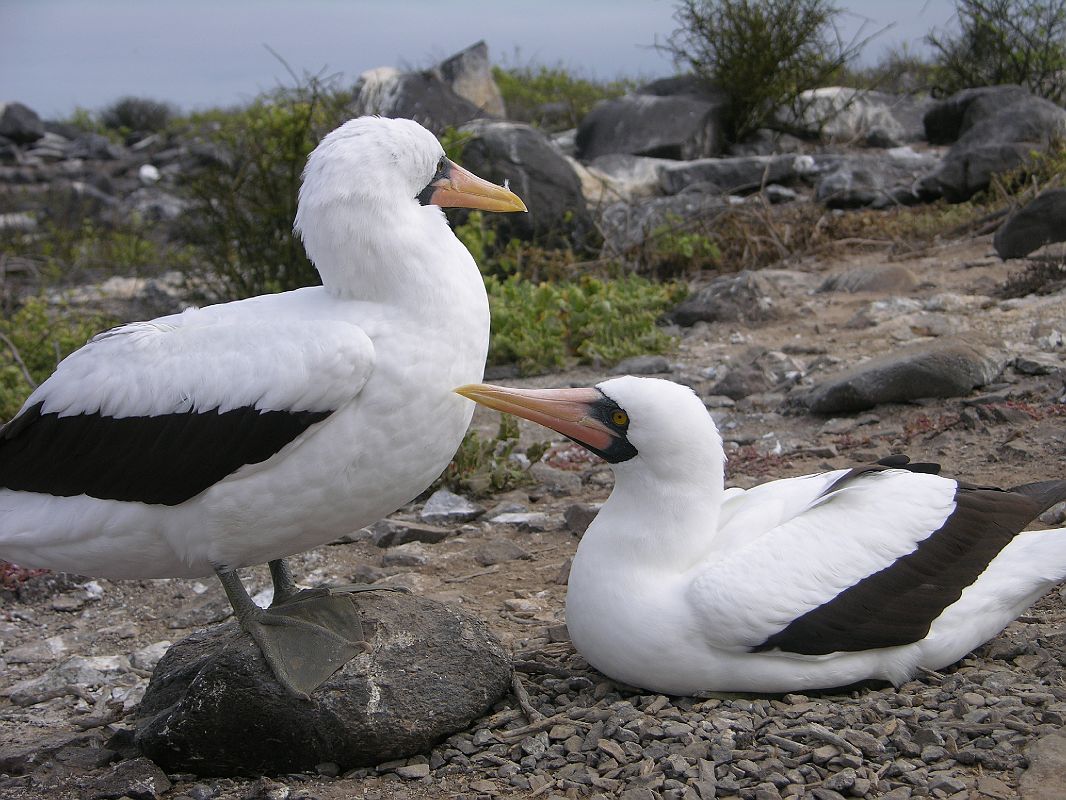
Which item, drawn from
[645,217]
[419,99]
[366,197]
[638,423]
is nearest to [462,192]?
[366,197]

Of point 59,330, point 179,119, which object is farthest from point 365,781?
point 179,119

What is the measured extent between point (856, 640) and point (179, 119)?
2845 centimetres

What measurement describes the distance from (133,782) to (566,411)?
5.43 feet

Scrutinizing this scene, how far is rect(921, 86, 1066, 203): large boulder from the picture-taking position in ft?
35.0

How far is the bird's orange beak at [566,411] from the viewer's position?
3.50 meters

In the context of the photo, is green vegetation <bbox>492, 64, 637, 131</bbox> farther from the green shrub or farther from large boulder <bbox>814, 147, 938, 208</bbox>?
the green shrub

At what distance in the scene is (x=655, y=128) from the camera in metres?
14.6

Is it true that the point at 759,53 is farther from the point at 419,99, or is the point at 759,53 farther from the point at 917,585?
the point at 917,585

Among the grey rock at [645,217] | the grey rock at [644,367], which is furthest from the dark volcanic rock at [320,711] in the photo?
the grey rock at [645,217]

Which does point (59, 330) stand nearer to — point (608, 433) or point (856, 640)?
point (608, 433)

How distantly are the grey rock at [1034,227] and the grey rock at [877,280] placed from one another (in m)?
0.68

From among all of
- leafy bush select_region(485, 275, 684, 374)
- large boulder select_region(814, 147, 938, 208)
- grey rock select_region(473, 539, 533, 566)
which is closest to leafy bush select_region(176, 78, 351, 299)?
leafy bush select_region(485, 275, 684, 374)

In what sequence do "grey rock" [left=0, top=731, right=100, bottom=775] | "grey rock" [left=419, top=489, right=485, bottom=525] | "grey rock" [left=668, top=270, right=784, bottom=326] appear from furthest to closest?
"grey rock" [left=668, top=270, right=784, bottom=326] < "grey rock" [left=419, top=489, right=485, bottom=525] < "grey rock" [left=0, top=731, right=100, bottom=775]

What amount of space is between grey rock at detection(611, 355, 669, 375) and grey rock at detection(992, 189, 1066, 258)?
297 centimetres
